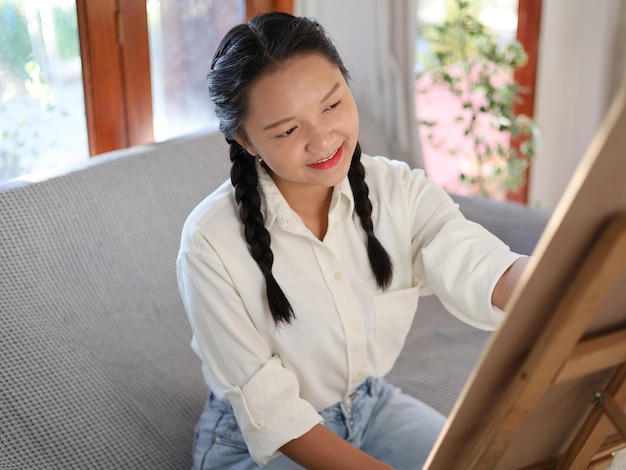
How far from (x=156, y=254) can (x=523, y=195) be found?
2.16 meters

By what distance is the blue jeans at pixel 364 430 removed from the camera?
1554mm

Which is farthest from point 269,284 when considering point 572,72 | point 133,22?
point 572,72

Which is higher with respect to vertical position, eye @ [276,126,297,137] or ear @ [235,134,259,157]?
eye @ [276,126,297,137]

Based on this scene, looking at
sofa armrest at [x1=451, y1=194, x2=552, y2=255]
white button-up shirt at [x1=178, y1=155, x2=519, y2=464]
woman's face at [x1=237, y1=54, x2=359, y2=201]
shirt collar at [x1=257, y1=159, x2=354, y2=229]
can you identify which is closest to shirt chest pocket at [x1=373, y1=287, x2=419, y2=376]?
white button-up shirt at [x1=178, y1=155, x2=519, y2=464]

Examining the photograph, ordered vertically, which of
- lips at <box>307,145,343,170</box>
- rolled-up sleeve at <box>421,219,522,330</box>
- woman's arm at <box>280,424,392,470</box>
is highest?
lips at <box>307,145,343,170</box>

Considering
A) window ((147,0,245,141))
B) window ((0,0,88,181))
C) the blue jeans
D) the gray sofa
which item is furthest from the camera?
window ((147,0,245,141))

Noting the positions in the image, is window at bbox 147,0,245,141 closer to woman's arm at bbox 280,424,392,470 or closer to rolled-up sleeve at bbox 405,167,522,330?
rolled-up sleeve at bbox 405,167,522,330

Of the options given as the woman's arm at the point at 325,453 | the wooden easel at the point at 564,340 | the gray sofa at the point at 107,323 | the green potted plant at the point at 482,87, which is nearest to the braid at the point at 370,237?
the woman's arm at the point at 325,453

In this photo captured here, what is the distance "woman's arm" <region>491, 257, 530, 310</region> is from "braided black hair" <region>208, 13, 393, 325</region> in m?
0.24

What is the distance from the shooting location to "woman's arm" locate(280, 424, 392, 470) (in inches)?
53.4

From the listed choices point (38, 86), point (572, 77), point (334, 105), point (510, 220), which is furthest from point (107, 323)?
point (572, 77)

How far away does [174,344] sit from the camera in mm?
2029

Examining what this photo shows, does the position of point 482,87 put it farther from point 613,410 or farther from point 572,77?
point 613,410

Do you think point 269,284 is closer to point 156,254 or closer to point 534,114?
point 156,254
